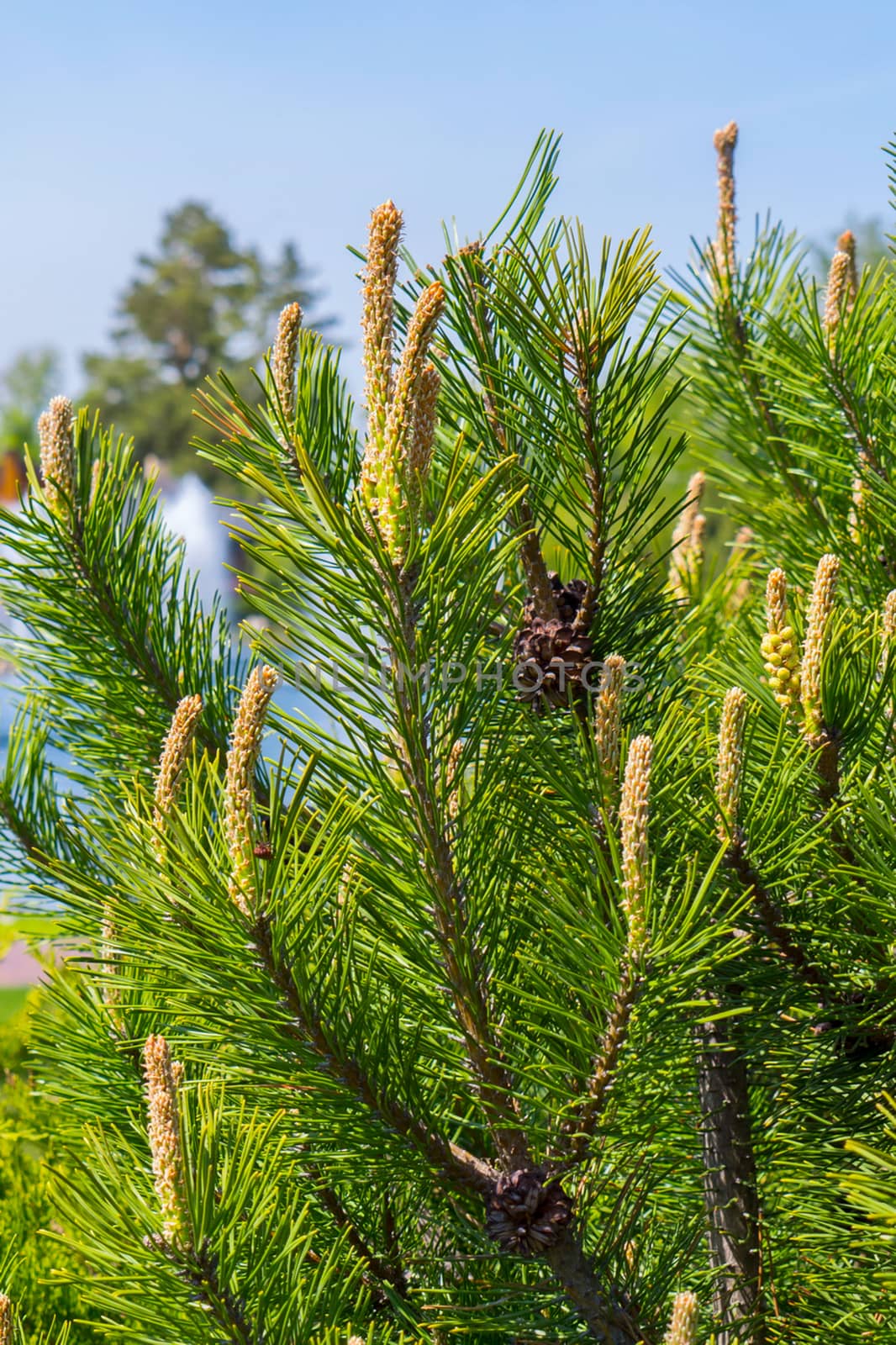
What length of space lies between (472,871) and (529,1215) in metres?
0.26

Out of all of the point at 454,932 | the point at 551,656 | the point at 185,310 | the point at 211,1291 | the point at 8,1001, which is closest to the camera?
the point at 211,1291

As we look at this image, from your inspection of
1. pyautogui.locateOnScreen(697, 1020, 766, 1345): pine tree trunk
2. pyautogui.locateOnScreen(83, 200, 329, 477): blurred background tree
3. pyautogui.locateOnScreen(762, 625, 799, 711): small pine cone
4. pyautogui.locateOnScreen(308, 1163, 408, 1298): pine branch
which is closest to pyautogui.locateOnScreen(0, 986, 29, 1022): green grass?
pyautogui.locateOnScreen(308, 1163, 408, 1298): pine branch

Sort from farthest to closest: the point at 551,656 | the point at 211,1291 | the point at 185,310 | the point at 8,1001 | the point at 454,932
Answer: the point at 185,310 → the point at 8,1001 → the point at 551,656 → the point at 454,932 → the point at 211,1291

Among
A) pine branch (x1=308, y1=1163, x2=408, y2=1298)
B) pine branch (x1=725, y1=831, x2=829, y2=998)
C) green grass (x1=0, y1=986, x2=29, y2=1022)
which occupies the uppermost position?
pine branch (x1=725, y1=831, x2=829, y2=998)

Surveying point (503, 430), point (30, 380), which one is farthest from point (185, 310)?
point (503, 430)

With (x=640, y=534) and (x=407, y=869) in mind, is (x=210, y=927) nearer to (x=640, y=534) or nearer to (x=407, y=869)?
(x=407, y=869)

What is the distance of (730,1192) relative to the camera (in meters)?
1.11

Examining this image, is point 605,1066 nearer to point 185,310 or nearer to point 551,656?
point 551,656

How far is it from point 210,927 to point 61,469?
0.62m

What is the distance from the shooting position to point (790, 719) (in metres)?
0.97

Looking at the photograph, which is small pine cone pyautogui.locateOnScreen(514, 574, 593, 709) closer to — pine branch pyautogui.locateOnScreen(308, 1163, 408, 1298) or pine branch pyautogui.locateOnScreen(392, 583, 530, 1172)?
pine branch pyautogui.locateOnScreen(392, 583, 530, 1172)

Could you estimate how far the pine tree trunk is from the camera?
1105mm

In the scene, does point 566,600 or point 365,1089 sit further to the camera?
point 566,600

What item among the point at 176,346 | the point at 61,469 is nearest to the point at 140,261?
the point at 176,346
